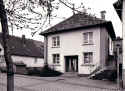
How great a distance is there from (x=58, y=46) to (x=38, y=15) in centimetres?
1883

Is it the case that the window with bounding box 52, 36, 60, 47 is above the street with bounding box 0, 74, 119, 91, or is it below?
above

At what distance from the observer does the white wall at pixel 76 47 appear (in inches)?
769

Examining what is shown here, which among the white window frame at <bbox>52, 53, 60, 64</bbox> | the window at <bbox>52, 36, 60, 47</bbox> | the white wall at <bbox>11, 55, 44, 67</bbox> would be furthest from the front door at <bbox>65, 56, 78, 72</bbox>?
the white wall at <bbox>11, 55, 44, 67</bbox>

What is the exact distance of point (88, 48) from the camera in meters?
20.1

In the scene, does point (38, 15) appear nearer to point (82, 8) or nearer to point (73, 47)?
point (82, 8)

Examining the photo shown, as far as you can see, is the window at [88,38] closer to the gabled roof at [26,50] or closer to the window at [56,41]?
the window at [56,41]

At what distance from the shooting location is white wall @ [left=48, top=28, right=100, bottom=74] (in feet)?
64.1

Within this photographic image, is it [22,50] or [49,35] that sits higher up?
[49,35]

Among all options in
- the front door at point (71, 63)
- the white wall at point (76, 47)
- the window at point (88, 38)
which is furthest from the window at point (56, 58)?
the window at point (88, 38)

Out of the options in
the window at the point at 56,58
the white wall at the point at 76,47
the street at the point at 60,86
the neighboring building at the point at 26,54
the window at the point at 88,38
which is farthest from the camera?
the neighboring building at the point at 26,54

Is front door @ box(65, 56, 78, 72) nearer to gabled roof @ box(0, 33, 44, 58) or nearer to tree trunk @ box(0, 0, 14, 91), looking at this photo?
gabled roof @ box(0, 33, 44, 58)

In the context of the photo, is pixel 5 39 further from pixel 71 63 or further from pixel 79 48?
pixel 71 63

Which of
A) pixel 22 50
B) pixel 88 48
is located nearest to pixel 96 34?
pixel 88 48

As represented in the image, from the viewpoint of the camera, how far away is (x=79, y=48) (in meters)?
20.8
